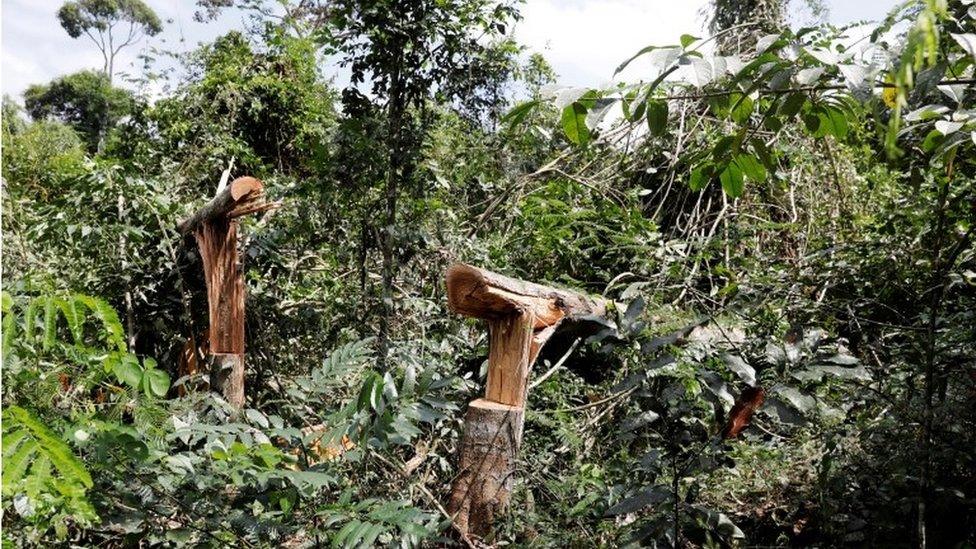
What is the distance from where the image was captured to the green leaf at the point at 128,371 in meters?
1.74

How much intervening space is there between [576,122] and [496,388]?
76.6 inches

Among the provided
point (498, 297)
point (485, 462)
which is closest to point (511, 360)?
point (498, 297)

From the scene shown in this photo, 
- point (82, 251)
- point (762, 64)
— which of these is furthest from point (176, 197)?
point (762, 64)

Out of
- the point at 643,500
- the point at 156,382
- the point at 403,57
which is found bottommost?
the point at 643,500

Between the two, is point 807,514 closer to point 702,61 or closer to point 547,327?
point 547,327

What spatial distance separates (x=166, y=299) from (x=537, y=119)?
3055 mm

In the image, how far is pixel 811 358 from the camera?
1715 millimetres

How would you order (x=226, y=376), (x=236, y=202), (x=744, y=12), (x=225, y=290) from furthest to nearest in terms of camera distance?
1. (x=744, y=12)
2. (x=225, y=290)
3. (x=226, y=376)
4. (x=236, y=202)

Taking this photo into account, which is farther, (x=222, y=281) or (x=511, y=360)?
(x=222, y=281)

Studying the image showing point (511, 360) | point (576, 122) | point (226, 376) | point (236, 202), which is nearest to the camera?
point (576, 122)

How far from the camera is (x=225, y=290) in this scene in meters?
4.32

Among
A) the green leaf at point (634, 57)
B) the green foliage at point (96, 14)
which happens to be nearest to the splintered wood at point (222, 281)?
the green leaf at point (634, 57)

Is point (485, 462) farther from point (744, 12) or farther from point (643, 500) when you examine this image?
point (744, 12)

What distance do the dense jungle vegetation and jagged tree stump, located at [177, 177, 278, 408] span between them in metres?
0.22
